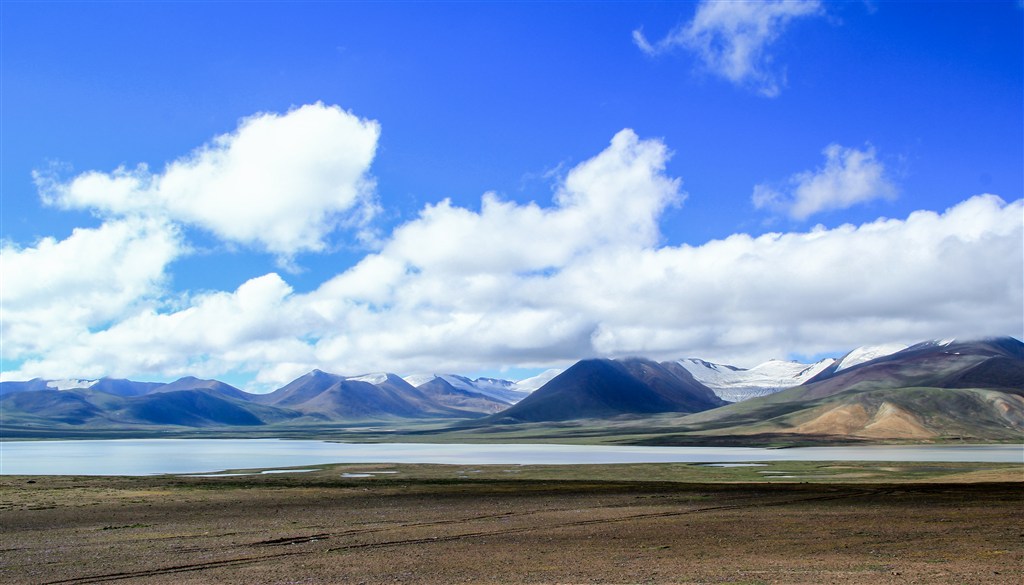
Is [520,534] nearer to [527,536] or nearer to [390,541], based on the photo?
[527,536]

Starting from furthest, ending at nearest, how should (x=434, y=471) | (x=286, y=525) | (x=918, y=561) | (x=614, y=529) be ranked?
(x=434, y=471)
(x=286, y=525)
(x=614, y=529)
(x=918, y=561)

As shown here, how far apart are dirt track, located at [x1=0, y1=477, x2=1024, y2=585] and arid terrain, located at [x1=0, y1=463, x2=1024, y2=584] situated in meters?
0.12

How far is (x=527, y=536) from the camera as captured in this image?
37875mm

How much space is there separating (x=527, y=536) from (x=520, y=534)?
0.76m

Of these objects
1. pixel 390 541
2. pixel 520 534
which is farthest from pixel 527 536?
pixel 390 541

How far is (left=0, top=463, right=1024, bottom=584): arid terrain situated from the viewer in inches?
1114

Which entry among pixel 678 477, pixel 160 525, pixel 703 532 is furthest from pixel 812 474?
pixel 160 525

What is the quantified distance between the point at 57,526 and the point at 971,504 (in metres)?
50.7

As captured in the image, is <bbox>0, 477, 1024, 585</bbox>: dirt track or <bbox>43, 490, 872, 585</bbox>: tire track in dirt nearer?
<bbox>0, 477, 1024, 585</bbox>: dirt track

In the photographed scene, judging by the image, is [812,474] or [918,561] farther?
[812,474]

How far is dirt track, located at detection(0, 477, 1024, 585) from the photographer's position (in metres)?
28.2

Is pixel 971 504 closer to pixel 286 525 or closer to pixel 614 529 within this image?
pixel 614 529

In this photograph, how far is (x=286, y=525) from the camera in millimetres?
42625

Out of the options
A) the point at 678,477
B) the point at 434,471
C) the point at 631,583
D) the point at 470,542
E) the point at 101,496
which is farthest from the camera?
the point at 434,471
